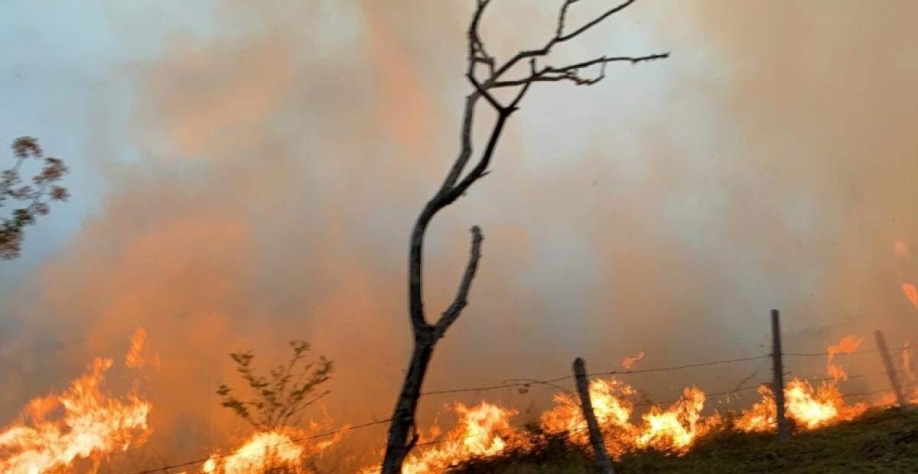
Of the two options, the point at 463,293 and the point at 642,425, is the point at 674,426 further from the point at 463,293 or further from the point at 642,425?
the point at 463,293

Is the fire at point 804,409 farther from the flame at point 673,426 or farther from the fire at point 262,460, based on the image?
the fire at point 262,460

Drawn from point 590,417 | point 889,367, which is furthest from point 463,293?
point 889,367

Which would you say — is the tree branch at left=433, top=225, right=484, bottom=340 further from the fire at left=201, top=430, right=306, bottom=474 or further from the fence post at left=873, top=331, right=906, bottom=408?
the fence post at left=873, top=331, right=906, bottom=408

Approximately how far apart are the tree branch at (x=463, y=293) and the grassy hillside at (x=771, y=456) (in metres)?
7.55

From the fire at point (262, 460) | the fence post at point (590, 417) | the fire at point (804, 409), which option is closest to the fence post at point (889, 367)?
the fire at point (804, 409)

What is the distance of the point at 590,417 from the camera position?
9484 millimetres

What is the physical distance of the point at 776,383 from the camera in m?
12.1

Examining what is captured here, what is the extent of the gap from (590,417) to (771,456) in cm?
428

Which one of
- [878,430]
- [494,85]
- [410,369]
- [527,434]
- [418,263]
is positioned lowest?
[878,430]

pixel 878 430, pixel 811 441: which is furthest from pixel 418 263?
pixel 878 430

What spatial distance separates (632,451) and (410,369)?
9400 millimetres

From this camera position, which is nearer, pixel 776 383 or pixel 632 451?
pixel 776 383

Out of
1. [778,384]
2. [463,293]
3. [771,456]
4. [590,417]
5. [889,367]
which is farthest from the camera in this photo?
[889,367]

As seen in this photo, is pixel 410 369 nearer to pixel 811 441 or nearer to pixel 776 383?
pixel 776 383
